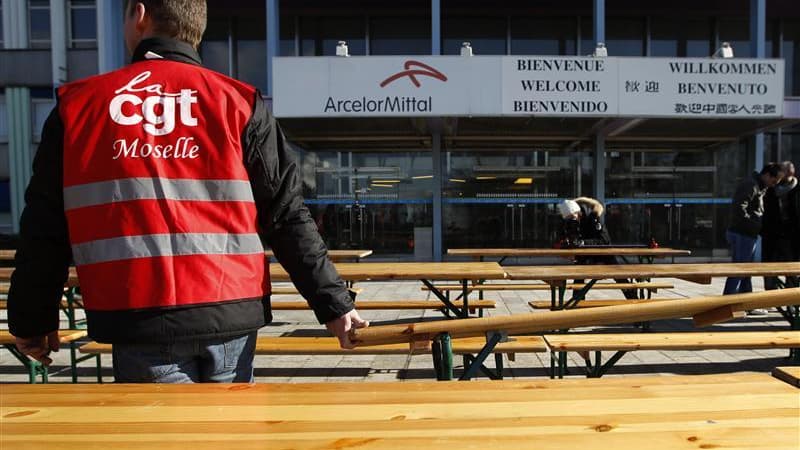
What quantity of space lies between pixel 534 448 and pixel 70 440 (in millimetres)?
981

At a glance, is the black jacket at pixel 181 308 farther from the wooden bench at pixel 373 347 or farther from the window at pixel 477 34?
the window at pixel 477 34

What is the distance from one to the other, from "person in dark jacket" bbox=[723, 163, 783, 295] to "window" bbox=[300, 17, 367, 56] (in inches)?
372

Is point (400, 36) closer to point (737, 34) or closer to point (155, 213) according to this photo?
point (737, 34)

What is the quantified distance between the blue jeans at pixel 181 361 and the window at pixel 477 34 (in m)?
13.1

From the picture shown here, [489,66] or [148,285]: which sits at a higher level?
[489,66]

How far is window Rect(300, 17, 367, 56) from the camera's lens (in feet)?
44.0

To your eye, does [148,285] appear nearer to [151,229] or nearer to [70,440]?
[151,229]

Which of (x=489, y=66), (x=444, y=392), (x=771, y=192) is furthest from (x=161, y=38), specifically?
(x=489, y=66)

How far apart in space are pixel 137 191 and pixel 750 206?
7.31 meters

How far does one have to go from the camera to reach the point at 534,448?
1.06 meters

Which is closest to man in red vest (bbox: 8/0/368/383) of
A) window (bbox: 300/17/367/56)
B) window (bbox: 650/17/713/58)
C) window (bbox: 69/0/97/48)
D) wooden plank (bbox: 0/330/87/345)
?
wooden plank (bbox: 0/330/87/345)

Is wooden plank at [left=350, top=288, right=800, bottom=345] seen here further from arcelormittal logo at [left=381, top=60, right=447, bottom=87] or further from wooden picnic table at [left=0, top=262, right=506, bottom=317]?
arcelormittal logo at [left=381, top=60, right=447, bottom=87]

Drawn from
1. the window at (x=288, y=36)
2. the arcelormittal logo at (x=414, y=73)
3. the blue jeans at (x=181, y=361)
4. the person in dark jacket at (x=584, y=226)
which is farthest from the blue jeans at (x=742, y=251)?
the window at (x=288, y=36)

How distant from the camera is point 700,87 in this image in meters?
9.60
